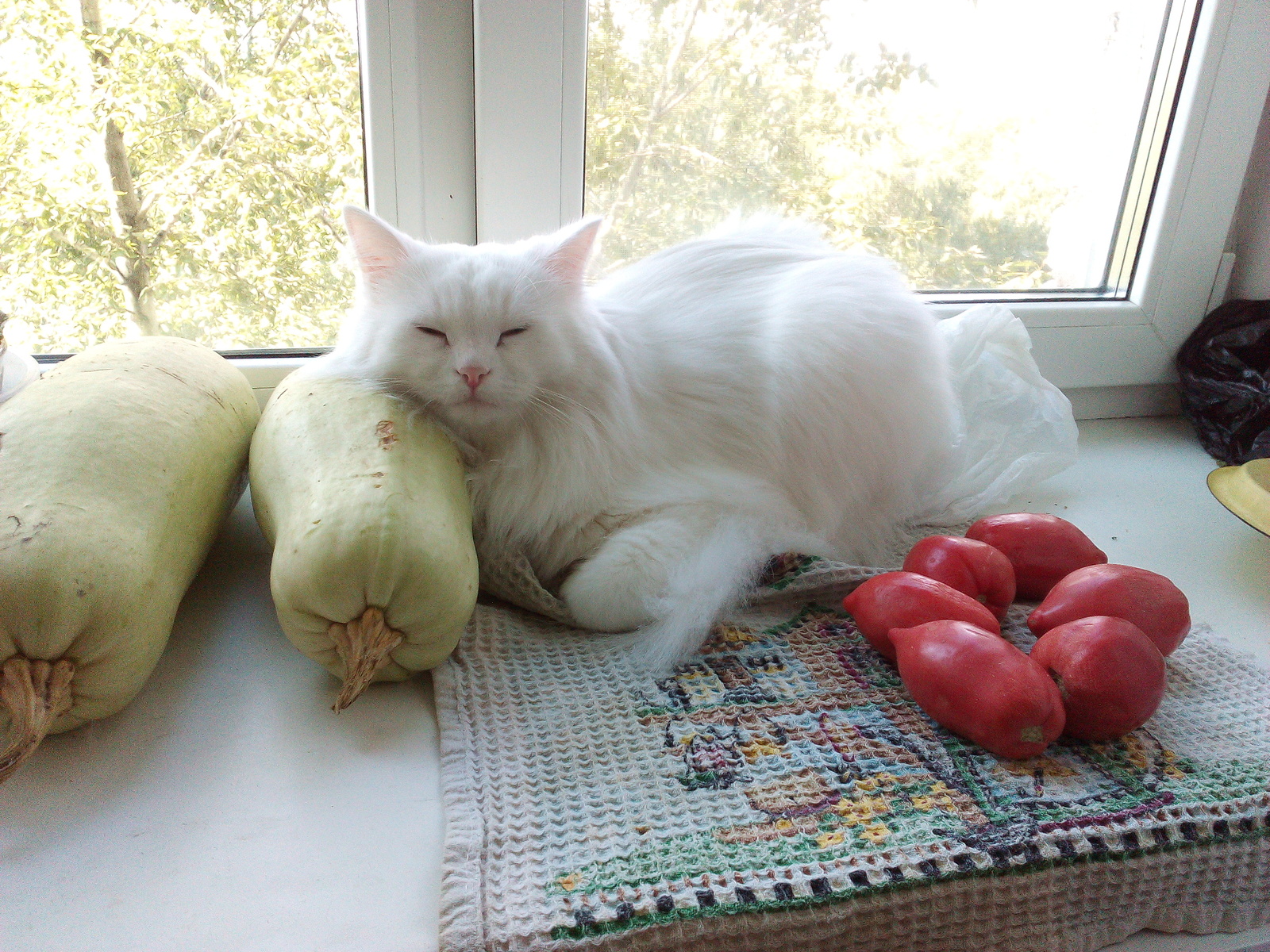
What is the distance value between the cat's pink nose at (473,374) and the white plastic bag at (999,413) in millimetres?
690

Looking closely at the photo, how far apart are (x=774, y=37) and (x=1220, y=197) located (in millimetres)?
824

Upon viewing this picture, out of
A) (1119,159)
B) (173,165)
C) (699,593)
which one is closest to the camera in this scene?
(699,593)

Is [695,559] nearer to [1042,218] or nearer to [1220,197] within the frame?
[1042,218]

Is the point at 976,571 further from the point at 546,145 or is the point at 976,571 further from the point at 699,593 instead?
the point at 546,145

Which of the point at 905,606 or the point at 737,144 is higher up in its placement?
the point at 737,144

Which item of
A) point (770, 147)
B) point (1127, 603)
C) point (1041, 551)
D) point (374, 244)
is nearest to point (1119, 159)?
point (770, 147)

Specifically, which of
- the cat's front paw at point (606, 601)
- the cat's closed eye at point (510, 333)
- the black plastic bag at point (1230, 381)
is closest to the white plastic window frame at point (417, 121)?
the cat's closed eye at point (510, 333)

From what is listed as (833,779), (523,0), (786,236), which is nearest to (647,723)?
(833,779)

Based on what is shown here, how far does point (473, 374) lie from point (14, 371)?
0.52 metres

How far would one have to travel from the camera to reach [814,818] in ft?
1.99

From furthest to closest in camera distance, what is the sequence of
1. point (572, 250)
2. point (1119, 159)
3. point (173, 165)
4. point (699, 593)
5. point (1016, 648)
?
point (1119, 159) → point (173, 165) → point (572, 250) → point (699, 593) → point (1016, 648)

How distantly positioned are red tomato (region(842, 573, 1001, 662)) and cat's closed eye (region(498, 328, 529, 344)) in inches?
17.0

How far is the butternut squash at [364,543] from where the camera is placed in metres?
0.67

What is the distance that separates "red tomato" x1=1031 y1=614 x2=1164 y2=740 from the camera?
2.16ft
